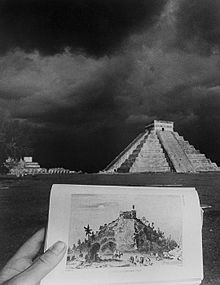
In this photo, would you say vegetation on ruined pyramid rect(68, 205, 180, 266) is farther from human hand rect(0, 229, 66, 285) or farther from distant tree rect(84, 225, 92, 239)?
human hand rect(0, 229, 66, 285)

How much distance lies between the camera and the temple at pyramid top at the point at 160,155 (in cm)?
103

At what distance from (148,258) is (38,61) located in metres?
0.59

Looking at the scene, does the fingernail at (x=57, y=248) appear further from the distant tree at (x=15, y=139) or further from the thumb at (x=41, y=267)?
the distant tree at (x=15, y=139)

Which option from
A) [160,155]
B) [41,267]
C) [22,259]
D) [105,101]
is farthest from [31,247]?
[160,155]

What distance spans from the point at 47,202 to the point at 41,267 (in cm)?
53

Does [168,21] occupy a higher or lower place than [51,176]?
higher

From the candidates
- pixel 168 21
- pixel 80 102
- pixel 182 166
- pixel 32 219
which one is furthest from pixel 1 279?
pixel 168 21

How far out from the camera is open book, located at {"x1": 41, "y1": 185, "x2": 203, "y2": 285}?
25.4 inches

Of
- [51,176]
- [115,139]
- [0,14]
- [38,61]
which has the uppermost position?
[0,14]

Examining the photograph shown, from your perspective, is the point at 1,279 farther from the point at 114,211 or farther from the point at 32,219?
the point at 32,219

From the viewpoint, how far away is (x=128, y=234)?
0.70 meters

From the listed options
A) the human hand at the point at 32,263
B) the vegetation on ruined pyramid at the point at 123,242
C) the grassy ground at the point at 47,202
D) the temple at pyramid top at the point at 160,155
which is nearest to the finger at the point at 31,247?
the human hand at the point at 32,263

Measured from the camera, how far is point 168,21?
1.01 meters

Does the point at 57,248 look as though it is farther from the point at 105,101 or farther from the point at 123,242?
the point at 105,101
